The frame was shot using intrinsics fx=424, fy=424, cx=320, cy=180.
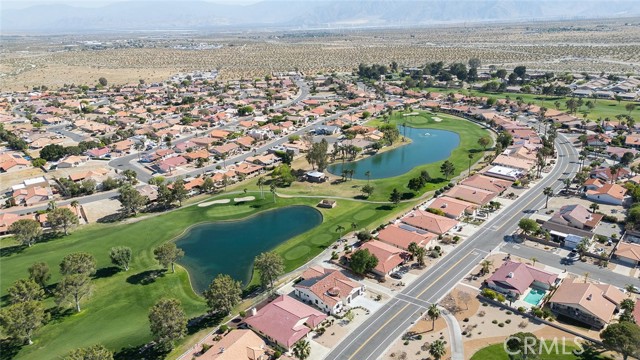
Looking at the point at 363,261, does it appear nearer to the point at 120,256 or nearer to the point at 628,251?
the point at 120,256

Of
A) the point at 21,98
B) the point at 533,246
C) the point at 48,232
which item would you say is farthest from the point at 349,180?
the point at 21,98

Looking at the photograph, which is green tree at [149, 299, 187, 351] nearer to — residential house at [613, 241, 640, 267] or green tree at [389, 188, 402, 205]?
green tree at [389, 188, 402, 205]

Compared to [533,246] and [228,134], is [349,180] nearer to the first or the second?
[533,246]

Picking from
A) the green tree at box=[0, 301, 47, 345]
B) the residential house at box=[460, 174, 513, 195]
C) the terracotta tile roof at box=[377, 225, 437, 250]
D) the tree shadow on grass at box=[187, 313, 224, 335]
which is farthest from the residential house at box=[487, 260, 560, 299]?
the green tree at box=[0, 301, 47, 345]

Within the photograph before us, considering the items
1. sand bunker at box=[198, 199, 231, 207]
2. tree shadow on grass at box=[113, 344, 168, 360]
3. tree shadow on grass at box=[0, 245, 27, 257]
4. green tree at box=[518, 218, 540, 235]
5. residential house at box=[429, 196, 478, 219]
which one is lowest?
tree shadow on grass at box=[0, 245, 27, 257]

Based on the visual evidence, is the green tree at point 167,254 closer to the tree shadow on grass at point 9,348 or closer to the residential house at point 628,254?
the tree shadow on grass at point 9,348

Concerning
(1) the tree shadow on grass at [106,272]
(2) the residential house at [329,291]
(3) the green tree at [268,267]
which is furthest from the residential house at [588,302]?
(1) the tree shadow on grass at [106,272]

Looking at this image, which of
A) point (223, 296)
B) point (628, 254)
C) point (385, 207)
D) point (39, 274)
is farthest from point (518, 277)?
point (39, 274)
